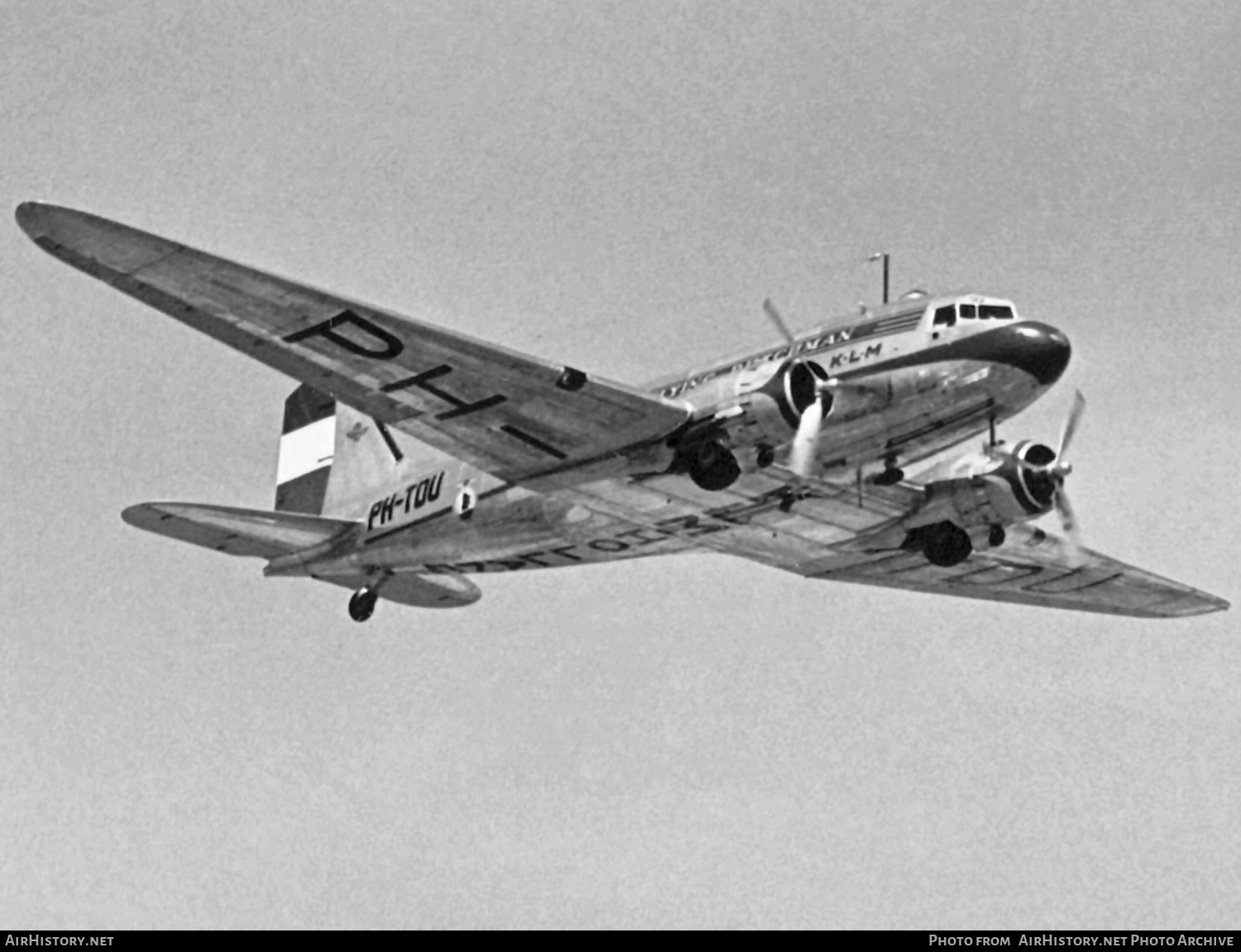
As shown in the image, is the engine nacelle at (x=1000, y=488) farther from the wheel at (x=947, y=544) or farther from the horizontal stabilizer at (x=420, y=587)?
the horizontal stabilizer at (x=420, y=587)

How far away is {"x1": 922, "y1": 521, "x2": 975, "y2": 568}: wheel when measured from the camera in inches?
1345

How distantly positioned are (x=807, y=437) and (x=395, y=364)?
19.6ft

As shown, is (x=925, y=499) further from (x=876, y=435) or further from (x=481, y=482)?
(x=481, y=482)

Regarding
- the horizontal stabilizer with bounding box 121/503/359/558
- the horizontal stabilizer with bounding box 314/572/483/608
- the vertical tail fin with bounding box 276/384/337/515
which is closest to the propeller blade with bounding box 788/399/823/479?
the horizontal stabilizer with bounding box 314/572/483/608

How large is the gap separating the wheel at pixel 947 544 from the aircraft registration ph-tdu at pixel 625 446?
38mm

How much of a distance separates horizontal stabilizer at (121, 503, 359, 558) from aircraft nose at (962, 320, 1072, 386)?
11.7 m

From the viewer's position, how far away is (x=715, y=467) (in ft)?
98.9

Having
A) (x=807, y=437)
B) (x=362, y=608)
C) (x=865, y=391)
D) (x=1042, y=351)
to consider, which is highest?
(x=1042, y=351)

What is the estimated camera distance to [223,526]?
3519 cm

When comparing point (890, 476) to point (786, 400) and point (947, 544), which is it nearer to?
point (947, 544)

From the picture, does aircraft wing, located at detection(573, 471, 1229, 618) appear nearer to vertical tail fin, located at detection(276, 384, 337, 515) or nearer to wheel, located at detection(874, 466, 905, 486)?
wheel, located at detection(874, 466, 905, 486)

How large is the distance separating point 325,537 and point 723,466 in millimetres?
8930

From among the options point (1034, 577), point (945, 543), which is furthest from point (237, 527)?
point (1034, 577)

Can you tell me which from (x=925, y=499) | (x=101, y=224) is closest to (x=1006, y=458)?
(x=925, y=499)
